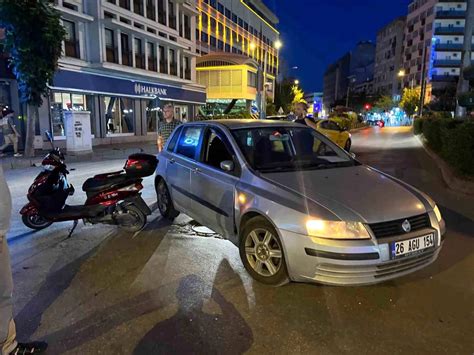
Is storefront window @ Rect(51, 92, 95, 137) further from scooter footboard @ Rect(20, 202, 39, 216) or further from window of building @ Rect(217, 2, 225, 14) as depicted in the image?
window of building @ Rect(217, 2, 225, 14)

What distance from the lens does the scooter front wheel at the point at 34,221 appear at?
223 inches

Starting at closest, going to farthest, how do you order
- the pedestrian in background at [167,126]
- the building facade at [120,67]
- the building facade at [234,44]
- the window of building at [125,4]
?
the pedestrian in background at [167,126] < the building facade at [120,67] < the window of building at [125,4] < the building facade at [234,44]

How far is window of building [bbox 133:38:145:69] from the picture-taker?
989 inches

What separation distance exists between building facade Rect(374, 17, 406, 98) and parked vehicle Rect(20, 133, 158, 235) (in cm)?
9815

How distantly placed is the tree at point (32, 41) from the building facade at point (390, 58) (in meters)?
92.2

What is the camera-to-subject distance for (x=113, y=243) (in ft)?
17.1

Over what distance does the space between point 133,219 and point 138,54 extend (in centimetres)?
2221

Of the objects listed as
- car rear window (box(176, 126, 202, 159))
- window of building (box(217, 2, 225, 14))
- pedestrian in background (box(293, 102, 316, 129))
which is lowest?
car rear window (box(176, 126, 202, 159))

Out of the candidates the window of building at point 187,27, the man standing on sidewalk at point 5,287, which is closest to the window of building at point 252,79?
the window of building at point 187,27

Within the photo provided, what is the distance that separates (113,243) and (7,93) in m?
15.5

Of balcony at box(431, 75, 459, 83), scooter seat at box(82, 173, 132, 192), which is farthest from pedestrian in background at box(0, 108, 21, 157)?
balcony at box(431, 75, 459, 83)

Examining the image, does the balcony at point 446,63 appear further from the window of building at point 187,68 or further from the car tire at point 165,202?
the car tire at point 165,202

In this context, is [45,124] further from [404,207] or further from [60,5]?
[404,207]

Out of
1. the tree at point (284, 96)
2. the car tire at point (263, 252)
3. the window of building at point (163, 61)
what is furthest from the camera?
the tree at point (284, 96)
